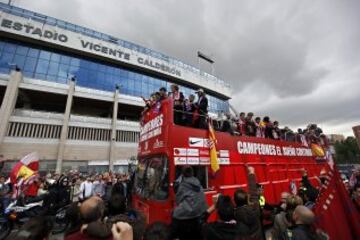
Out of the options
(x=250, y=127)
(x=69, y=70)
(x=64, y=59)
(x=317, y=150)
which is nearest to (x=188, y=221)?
(x=250, y=127)

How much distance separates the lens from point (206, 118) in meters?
5.97

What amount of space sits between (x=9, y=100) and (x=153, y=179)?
23.9 meters

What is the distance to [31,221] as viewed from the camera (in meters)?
1.66

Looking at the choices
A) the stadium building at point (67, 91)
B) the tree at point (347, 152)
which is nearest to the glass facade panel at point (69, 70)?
the stadium building at point (67, 91)

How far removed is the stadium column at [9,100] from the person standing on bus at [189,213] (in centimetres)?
2433

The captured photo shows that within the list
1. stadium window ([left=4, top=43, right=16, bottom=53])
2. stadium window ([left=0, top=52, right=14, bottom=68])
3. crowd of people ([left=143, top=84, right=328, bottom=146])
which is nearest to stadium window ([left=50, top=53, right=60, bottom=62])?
stadium window ([left=4, top=43, right=16, bottom=53])

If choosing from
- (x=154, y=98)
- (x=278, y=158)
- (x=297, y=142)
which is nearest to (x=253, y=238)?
(x=154, y=98)

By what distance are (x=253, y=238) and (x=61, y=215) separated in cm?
770

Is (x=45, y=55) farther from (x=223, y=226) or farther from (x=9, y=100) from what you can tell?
(x=223, y=226)

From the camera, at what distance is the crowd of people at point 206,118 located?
228 inches

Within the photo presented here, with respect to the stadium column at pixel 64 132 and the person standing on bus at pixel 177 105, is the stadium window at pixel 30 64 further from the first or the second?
the person standing on bus at pixel 177 105

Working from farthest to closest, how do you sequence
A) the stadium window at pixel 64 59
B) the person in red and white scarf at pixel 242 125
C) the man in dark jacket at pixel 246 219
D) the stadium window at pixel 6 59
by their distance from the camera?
the stadium window at pixel 64 59 < the stadium window at pixel 6 59 < the person in red and white scarf at pixel 242 125 < the man in dark jacket at pixel 246 219

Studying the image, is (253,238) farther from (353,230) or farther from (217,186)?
(217,186)

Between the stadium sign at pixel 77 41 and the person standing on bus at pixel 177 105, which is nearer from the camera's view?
the person standing on bus at pixel 177 105
